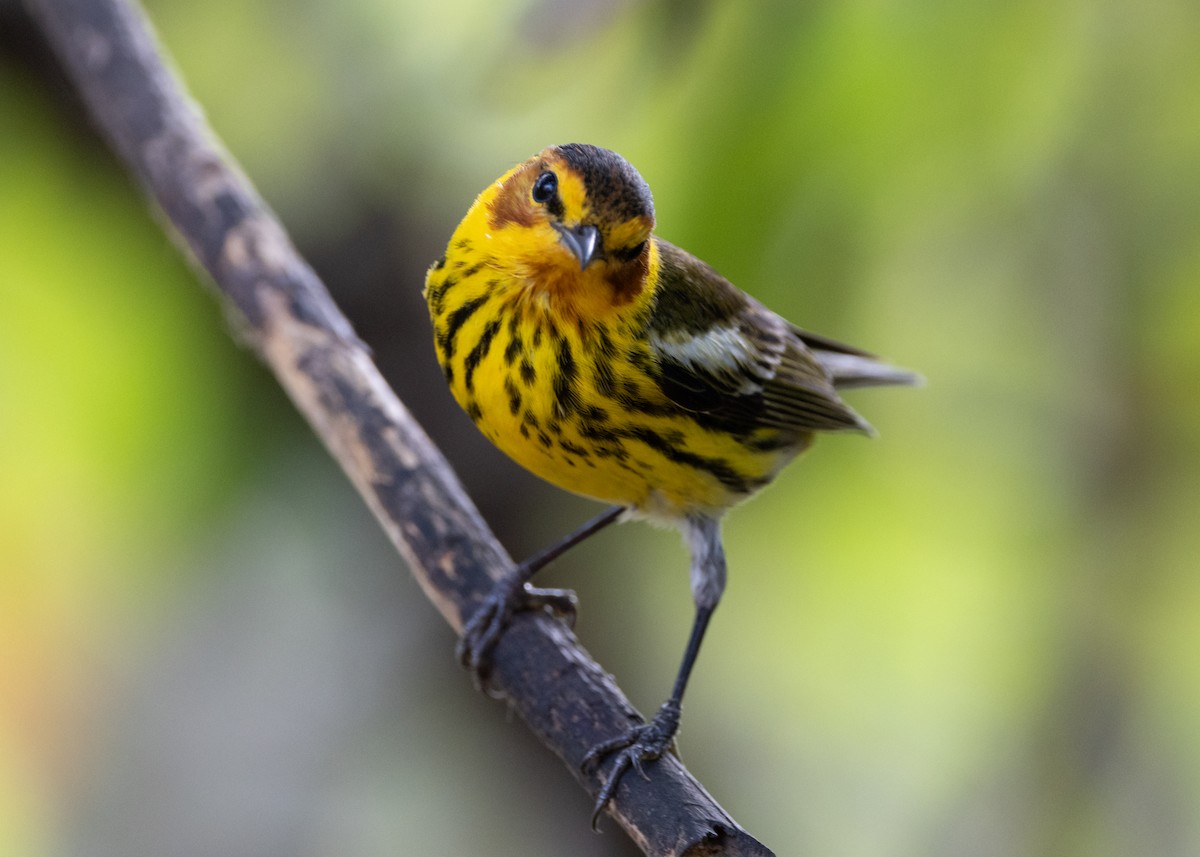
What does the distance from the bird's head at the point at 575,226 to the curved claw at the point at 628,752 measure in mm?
676

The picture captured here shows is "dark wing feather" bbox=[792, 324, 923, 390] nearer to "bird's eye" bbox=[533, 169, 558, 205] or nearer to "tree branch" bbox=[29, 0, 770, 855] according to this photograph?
"tree branch" bbox=[29, 0, 770, 855]

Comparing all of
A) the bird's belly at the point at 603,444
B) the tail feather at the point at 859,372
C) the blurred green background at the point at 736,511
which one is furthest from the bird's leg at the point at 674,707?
the blurred green background at the point at 736,511

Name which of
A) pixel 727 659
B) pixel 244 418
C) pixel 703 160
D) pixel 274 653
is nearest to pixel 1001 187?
pixel 703 160

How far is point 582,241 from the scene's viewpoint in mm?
1588

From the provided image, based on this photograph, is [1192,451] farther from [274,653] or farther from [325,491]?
[274,653]

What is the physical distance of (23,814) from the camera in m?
3.29

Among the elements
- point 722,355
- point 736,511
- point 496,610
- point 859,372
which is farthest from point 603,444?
point 736,511

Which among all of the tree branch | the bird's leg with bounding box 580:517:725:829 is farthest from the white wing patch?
the tree branch

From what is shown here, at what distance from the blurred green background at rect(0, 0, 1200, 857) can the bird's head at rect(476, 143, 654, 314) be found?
111cm

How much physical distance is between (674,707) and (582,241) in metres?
0.86

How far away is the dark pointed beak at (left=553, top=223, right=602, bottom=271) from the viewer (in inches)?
61.6

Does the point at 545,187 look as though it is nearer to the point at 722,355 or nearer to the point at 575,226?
the point at 575,226

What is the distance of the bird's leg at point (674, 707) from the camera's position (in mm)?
1779

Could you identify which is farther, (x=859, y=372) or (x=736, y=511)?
(x=736, y=511)
